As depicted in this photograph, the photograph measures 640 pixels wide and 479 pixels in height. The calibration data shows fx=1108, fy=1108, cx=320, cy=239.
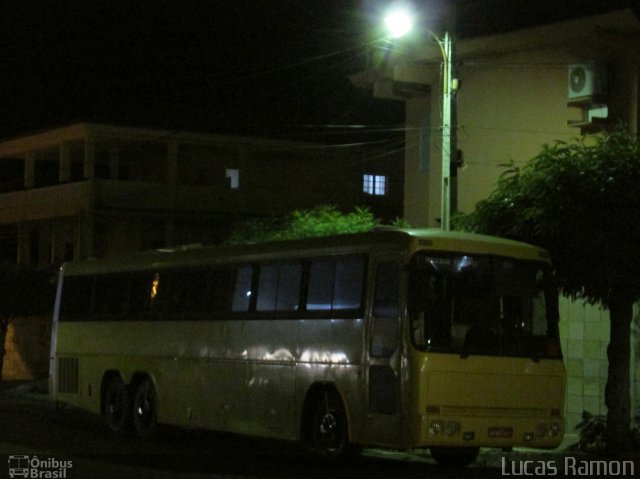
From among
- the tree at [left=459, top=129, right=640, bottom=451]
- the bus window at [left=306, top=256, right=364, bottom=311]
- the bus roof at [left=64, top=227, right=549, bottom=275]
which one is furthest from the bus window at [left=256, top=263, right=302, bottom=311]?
the tree at [left=459, top=129, right=640, bottom=451]

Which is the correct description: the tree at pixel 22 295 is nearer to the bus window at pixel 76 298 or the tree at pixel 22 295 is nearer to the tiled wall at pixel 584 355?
the bus window at pixel 76 298

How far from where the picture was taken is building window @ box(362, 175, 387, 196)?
44750 mm

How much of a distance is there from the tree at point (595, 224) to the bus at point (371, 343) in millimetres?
1109

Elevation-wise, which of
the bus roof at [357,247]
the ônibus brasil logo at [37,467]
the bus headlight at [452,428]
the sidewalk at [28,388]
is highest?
the bus roof at [357,247]

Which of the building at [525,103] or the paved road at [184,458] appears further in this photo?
the building at [525,103]

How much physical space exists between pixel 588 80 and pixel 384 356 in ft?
30.1

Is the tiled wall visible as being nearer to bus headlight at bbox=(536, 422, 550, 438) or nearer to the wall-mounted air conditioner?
the wall-mounted air conditioner

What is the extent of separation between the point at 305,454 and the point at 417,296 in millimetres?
4800

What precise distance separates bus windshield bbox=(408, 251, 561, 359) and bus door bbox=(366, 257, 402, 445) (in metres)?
0.31

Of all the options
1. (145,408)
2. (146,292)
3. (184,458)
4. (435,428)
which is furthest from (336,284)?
(145,408)

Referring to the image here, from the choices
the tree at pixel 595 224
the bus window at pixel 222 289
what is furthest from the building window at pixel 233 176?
the tree at pixel 595 224

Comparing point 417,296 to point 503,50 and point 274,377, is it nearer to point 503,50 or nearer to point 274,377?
point 274,377

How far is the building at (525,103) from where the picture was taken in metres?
20.1

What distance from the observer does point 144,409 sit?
794 inches
